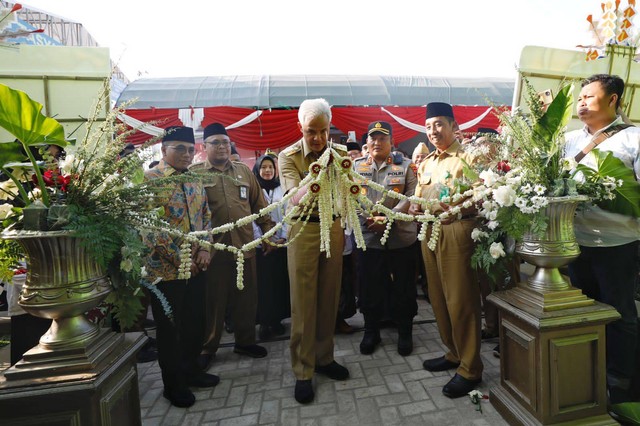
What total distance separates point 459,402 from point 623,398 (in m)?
0.99

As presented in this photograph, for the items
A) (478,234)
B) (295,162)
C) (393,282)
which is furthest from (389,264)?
(295,162)

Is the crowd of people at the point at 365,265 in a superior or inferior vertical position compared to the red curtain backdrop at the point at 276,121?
inferior

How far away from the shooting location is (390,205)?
3357mm

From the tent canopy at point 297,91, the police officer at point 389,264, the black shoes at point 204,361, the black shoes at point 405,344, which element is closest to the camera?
the black shoes at point 204,361

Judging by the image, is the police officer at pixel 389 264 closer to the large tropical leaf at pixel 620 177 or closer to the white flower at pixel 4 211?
the large tropical leaf at pixel 620 177

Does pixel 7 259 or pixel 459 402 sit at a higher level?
pixel 7 259

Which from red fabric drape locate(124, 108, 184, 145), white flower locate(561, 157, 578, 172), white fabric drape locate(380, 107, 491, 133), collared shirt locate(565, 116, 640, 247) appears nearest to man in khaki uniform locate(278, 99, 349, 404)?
white flower locate(561, 157, 578, 172)

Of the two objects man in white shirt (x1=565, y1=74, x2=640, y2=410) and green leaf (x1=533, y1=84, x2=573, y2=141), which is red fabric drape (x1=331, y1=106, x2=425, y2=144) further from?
green leaf (x1=533, y1=84, x2=573, y2=141)

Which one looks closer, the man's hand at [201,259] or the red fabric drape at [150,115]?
the man's hand at [201,259]

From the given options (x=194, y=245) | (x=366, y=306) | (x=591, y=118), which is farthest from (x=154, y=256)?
(x=591, y=118)

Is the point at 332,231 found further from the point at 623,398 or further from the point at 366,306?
the point at 623,398

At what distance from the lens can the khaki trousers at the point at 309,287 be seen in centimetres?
253

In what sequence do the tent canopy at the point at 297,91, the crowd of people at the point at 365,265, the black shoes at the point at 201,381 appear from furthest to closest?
the tent canopy at the point at 297,91 → the black shoes at the point at 201,381 → the crowd of people at the point at 365,265

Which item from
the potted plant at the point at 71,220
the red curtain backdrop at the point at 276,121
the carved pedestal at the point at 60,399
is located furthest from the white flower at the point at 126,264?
the red curtain backdrop at the point at 276,121
